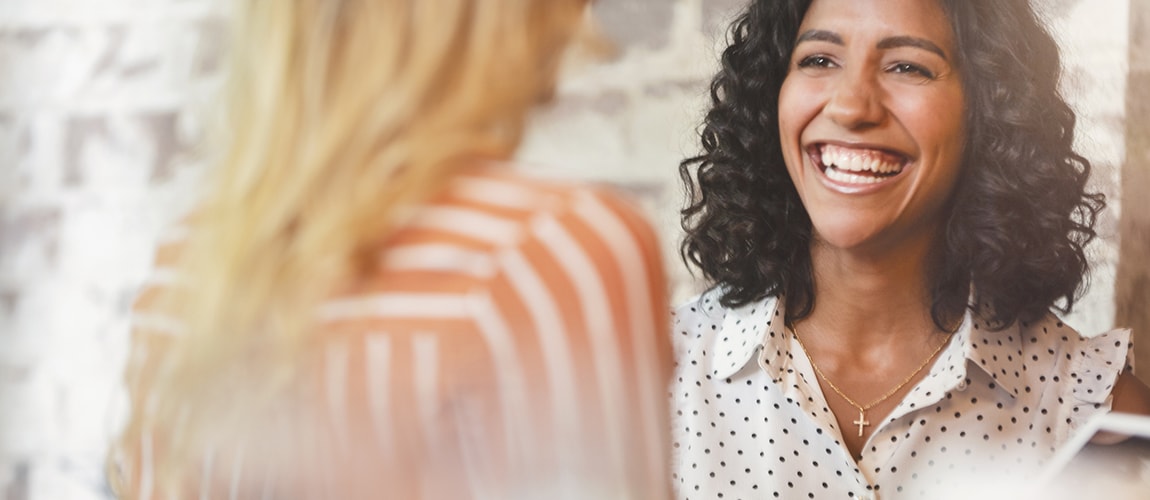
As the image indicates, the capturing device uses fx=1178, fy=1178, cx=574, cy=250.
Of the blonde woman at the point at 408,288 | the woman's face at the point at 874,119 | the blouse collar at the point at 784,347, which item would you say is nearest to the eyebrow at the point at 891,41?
the woman's face at the point at 874,119

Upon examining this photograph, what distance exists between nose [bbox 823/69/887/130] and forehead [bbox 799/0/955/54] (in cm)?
4

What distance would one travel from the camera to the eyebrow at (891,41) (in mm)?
1107

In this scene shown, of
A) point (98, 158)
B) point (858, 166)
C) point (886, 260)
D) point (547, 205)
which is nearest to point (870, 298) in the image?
point (886, 260)

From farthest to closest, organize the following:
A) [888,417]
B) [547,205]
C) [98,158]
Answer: [888,417] < [98,158] < [547,205]

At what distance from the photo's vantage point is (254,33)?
82 centimetres

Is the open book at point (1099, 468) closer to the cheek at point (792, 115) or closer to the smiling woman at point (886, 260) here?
the smiling woman at point (886, 260)

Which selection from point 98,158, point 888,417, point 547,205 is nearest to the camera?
point 547,205

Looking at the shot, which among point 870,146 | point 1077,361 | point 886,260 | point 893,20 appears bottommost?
point 1077,361

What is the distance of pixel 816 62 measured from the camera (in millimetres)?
1138

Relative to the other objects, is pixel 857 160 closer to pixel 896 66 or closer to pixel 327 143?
pixel 896 66

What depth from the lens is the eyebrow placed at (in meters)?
1.11

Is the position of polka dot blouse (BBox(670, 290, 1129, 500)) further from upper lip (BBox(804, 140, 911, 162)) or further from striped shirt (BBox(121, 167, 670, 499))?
striped shirt (BBox(121, 167, 670, 499))

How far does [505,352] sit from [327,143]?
184 mm

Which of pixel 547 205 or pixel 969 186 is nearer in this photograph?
pixel 547 205
